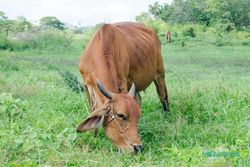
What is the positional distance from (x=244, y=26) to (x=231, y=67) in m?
27.1

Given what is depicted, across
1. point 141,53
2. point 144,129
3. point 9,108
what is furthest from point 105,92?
point 141,53

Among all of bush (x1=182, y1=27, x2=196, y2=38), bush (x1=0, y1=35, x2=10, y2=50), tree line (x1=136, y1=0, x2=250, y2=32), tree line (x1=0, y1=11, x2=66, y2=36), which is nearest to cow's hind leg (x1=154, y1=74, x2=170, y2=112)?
bush (x1=0, y1=35, x2=10, y2=50)

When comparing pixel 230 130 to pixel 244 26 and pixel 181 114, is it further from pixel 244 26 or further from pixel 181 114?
pixel 244 26

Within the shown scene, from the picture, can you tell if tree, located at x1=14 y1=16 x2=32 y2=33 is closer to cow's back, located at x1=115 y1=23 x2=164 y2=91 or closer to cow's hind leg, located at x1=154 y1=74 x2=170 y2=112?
cow's back, located at x1=115 y1=23 x2=164 y2=91

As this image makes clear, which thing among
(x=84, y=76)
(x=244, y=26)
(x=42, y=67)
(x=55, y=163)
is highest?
(x=84, y=76)

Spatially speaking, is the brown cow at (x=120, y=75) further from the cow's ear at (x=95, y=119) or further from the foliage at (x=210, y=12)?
the foliage at (x=210, y=12)

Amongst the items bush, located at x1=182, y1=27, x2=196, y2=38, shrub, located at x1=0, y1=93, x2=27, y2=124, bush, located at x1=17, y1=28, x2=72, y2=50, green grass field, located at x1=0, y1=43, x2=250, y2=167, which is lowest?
bush, located at x1=182, y1=27, x2=196, y2=38

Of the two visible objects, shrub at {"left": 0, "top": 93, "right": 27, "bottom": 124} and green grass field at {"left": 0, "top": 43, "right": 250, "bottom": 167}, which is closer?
green grass field at {"left": 0, "top": 43, "right": 250, "bottom": 167}

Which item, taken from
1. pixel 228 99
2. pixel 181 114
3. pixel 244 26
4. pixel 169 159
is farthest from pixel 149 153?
pixel 244 26

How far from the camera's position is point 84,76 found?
6.01 meters

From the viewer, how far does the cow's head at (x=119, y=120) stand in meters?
5.00

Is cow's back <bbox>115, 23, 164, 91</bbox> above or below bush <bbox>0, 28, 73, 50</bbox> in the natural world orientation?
above

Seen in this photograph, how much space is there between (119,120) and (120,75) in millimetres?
930

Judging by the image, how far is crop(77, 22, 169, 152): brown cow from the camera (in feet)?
16.5
